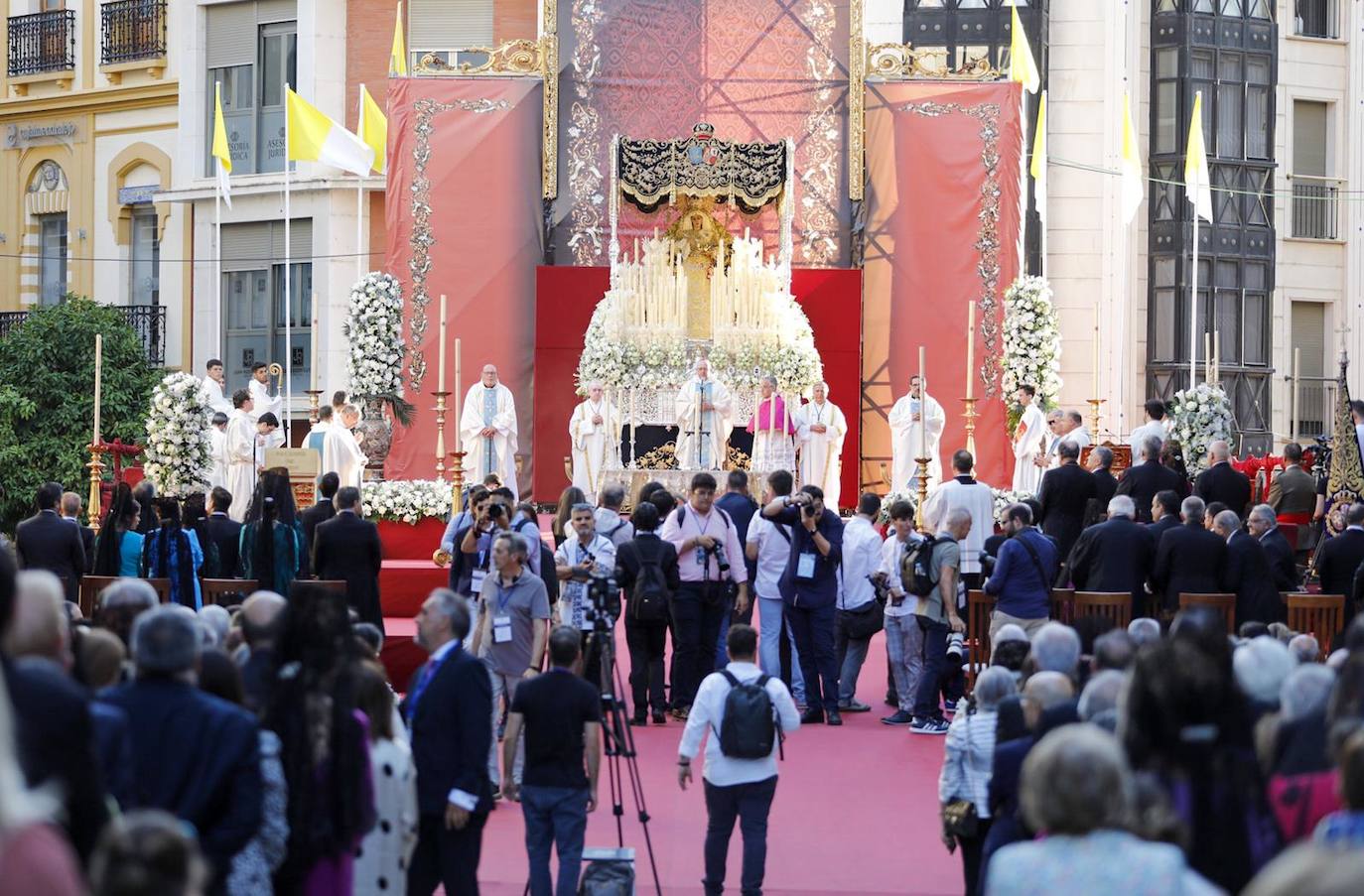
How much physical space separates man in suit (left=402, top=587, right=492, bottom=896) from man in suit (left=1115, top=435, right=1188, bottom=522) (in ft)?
30.4

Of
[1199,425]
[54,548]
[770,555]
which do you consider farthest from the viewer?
[1199,425]

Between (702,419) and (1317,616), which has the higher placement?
(702,419)

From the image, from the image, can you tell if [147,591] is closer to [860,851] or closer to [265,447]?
[860,851]

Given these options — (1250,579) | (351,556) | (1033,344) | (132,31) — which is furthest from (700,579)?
(132,31)

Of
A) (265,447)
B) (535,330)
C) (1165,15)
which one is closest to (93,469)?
(265,447)

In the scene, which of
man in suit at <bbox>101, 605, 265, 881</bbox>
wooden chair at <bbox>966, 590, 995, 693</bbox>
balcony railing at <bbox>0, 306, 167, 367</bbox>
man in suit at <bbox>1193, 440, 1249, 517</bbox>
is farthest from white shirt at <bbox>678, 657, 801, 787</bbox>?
balcony railing at <bbox>0, 306, 167, 367</bbox>

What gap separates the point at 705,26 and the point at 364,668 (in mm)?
20942

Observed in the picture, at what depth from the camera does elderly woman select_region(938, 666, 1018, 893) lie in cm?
852

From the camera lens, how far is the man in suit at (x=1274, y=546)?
14.5 meters

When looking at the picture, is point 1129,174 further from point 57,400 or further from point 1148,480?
point 57,400

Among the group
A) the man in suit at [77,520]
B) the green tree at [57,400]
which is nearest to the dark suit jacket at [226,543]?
the man in suit at [77,520]

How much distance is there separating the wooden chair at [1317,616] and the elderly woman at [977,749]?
6040 millimetres

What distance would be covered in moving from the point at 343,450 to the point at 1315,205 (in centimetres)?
1985

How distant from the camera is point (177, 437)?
19.3 m
